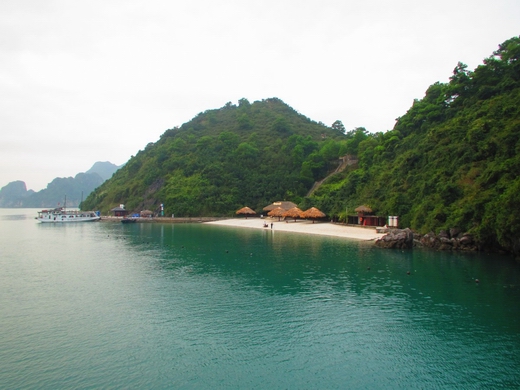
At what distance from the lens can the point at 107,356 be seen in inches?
440

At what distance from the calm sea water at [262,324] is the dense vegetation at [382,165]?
6.82 m

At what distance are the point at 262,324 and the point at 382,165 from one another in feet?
143

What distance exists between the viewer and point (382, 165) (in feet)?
171

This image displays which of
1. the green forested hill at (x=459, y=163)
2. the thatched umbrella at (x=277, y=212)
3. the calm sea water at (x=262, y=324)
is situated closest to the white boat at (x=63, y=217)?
the thatched umbrella at (x=277, y=212)

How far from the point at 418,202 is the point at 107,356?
3399 cm

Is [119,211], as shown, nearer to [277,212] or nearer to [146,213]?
[146,213]

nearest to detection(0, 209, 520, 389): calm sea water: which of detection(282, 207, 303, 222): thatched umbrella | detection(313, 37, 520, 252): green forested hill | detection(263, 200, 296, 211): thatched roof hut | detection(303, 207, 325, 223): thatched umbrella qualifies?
detection(313, 37, 520, 252): green forested hill

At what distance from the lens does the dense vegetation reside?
29719mm

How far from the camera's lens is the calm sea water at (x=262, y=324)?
10.1m

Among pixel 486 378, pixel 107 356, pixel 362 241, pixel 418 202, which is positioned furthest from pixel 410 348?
pixel 418 202

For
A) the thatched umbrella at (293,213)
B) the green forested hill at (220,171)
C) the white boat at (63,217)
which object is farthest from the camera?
the white boat at (63,217)

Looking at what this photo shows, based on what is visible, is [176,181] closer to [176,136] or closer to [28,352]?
[176,136]

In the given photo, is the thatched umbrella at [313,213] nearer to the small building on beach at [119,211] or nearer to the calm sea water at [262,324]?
the calm sea water at [262,324]

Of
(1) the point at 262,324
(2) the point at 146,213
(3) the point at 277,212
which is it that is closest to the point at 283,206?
(3) the point at 277,212
